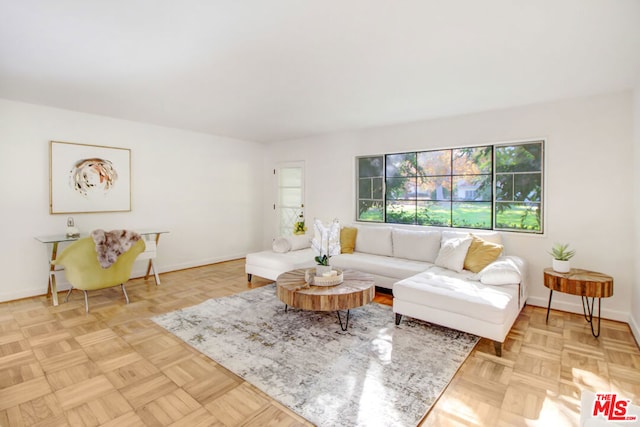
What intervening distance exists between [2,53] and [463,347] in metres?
4.33

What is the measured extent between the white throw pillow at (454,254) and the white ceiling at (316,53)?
162 centimetres

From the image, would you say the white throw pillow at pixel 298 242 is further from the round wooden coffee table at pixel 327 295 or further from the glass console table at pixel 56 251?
the glass console table at pixel 56 251

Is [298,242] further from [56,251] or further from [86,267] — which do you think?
[56,251]

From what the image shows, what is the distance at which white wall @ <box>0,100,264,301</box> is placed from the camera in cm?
390

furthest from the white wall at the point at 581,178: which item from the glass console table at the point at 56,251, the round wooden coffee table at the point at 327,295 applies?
the glass console table at the point at 56,251

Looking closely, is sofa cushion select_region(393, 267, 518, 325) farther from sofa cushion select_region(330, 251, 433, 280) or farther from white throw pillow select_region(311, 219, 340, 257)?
white throw pillow select_region(311, 219, 340, 257)

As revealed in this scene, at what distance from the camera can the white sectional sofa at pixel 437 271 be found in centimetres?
267

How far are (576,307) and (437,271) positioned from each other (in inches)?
60.5

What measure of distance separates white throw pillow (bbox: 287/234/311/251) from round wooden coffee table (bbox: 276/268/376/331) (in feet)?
4.93

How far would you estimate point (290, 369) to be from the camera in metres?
2.35

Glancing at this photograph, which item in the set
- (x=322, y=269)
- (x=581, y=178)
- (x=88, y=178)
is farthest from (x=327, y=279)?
(x=88, y=178)

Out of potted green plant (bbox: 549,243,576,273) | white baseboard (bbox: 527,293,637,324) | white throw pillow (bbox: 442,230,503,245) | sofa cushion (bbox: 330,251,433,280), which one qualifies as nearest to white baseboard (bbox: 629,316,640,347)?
white baseboard (bbox: 527,293,637,324)

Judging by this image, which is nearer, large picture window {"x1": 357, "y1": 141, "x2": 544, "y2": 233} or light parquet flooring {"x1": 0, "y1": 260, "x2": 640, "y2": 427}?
light parquet flooring {"x1": 0, "y1": 260, "x2": 640, "y2": 427}
